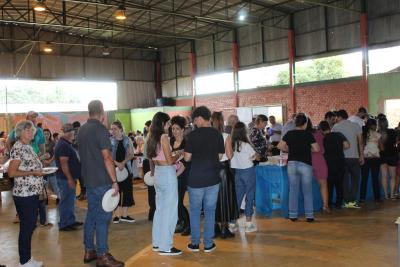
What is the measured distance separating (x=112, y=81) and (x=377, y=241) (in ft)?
62.8

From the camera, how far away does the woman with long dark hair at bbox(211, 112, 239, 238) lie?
4.82m

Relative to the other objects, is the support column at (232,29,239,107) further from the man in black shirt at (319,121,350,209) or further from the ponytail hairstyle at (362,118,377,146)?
the man in black shirt at (319,121,350,209)

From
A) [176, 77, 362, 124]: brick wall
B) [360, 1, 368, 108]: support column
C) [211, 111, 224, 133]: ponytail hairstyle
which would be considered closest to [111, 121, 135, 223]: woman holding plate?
[211, 111, 224, 133]: ponytail hairstyle

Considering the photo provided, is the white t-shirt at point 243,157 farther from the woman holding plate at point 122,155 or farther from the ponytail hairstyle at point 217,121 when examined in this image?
the woman holding plate at point 122,155

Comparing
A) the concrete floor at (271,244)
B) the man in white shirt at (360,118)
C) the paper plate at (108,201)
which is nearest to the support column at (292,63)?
the man in white shirt at (360,118)

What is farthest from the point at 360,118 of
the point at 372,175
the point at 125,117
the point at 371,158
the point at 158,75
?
the point at 158,75

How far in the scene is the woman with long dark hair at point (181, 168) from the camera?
15.6 feet

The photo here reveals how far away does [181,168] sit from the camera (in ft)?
15.7

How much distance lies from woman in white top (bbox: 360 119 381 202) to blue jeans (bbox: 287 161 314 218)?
163 cm

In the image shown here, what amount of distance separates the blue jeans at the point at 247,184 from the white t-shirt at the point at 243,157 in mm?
68

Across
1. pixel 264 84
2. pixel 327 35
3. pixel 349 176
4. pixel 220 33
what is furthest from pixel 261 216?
pixel 220 33

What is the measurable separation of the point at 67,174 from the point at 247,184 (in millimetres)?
2298

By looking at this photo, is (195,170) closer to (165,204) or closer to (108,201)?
(165,204)

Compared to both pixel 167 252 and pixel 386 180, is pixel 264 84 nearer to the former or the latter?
pixel 386 180
